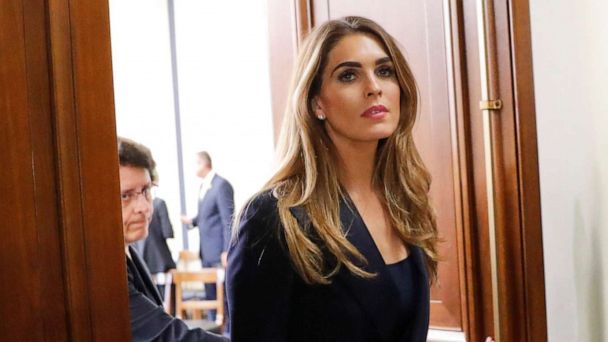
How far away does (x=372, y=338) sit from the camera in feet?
3.54

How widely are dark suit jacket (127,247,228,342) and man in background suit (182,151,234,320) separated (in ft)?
8.62

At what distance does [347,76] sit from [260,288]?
342 mm

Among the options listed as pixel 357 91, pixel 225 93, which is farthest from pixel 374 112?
pixel 225 93

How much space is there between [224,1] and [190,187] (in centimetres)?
113

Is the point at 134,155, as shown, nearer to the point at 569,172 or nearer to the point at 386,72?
the point at 386,72

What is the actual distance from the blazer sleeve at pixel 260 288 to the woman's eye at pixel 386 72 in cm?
29

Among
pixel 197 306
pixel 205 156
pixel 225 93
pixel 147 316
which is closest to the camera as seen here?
pixel 147 316

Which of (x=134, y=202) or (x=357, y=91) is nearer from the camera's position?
(x=134, y=202)

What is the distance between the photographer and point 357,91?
112cm

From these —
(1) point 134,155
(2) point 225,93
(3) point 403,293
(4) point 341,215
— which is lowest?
(3) point 403,293

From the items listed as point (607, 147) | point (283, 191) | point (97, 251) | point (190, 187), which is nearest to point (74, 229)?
point (97, 251)

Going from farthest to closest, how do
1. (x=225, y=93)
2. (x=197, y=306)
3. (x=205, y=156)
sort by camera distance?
(x=225, y=93) < (x=205, y=156) < (x=197, y=306)

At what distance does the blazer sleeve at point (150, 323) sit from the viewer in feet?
2.72

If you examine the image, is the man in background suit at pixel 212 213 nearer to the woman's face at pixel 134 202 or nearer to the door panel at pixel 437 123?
the door panel at pixel 437 123
